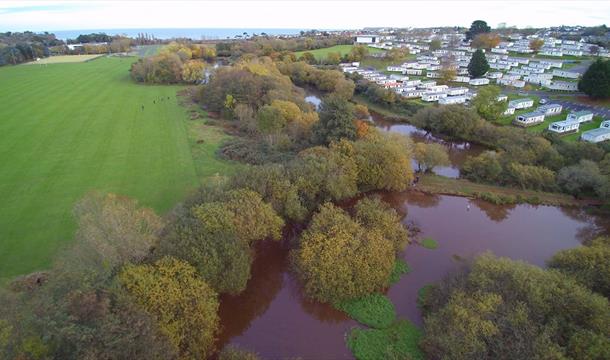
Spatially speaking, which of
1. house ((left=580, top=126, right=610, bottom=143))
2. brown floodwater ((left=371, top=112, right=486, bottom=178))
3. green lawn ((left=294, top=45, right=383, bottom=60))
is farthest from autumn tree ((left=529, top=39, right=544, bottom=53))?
house ((left=580, top=126, right=610, bottom=143))

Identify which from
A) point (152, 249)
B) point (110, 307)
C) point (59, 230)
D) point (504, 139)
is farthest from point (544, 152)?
point (59, 230)

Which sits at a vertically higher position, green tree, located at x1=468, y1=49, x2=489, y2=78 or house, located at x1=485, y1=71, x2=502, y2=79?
green tree, located at x1=468, y1=49, x2=489, y2=78

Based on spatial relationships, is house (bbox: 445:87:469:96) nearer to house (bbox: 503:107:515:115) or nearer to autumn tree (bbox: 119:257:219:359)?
house (bbox: 503:107:515:115)

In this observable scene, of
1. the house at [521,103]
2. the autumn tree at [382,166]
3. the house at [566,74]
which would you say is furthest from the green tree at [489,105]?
the house at [566,74]

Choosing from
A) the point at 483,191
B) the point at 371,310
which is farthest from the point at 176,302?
the point at 483,191

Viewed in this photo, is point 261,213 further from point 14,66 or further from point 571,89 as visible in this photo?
point 14,66
